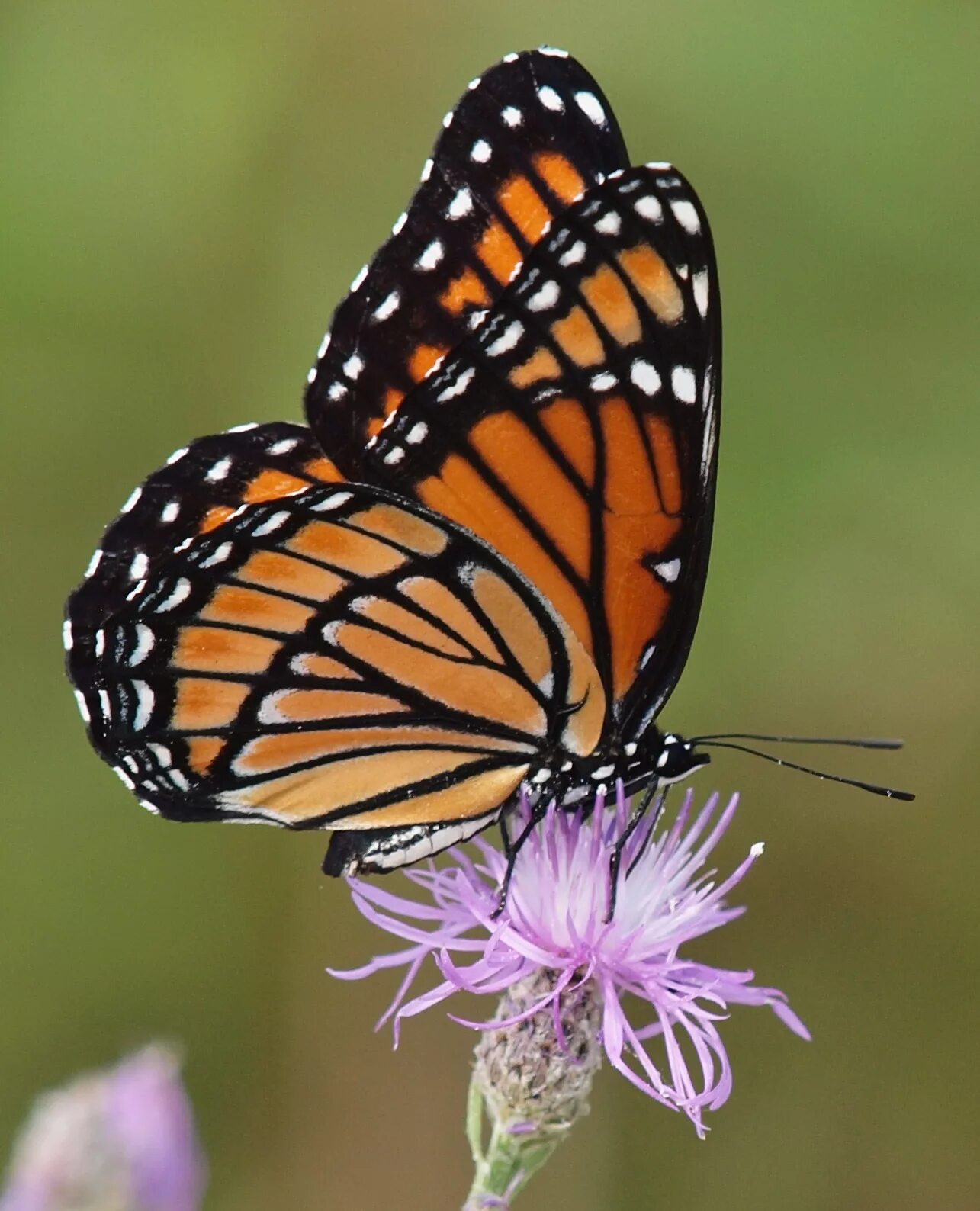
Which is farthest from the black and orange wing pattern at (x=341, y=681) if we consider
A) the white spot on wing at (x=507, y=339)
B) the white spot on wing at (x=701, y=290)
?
the white spot on wing at (x=701, y=290)

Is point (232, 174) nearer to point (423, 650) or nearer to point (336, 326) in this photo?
point (336, 326)

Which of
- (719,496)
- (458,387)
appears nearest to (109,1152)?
(458,387)

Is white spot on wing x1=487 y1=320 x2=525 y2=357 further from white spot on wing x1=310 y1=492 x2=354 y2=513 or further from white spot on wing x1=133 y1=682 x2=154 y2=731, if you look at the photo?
white spot on wing x1=133 y1=682 x2=154 y2=731

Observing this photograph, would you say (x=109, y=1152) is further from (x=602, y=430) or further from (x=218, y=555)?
(x=602, y=430)

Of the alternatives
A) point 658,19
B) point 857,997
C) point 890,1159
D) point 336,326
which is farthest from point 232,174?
point 890,1159

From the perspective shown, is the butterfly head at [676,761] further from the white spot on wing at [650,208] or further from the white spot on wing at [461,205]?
the white spot on wing at [461,205]

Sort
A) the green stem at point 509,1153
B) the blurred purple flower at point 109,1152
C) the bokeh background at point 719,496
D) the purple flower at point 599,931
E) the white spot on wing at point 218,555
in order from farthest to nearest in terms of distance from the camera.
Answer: the bokeh background at point 719,496 < the white spot on wing at point 218,555 < the purple flower at point 599,931 < the green stem at point 509,1153 < the blurred purple flower at point 109,1152

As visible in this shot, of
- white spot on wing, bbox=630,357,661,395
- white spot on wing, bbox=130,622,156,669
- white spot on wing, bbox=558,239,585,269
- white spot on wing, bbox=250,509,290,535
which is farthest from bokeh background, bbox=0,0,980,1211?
white spot on wing, bbox=558,239,585,269
